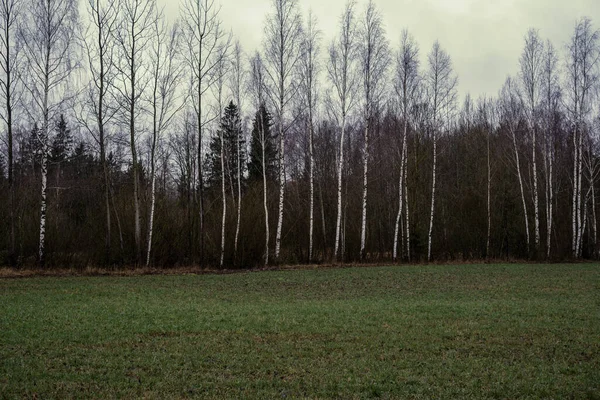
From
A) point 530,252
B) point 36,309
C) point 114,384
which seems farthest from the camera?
point 530,252

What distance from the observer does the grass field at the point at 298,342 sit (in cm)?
684

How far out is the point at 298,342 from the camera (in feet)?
32.0

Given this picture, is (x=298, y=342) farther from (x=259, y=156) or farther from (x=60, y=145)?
(x=60, y=145)

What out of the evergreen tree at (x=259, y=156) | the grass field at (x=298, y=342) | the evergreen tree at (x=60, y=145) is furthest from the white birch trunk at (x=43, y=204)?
the evergreen tree at (x=259, y=156)

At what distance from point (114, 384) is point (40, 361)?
6.04 feet

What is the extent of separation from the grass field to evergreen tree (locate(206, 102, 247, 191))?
1746 centimetres

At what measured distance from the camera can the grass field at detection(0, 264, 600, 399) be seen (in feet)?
22.4

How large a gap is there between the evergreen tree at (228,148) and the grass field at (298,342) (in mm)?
17457

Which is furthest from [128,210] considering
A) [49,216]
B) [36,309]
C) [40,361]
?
[40,361]

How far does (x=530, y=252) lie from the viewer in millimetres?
32656

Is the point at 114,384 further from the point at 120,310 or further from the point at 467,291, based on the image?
the point at 467,291

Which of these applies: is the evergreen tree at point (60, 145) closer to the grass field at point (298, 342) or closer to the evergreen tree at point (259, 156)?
the evergreen tree at point (259, 156)

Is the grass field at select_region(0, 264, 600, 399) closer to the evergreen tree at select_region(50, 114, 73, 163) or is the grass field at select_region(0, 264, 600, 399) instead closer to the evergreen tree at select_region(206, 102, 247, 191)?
the evergreen tree at select_region(206, 102, 247, 191)

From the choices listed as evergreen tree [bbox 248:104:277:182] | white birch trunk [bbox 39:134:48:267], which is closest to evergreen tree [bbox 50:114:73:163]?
white birch trunk [bbox 39:134:48:267]
